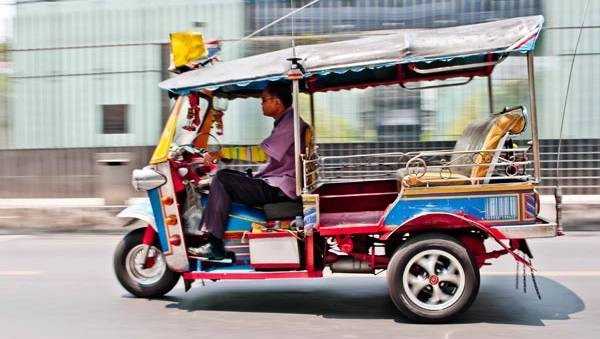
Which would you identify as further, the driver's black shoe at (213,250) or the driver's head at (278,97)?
the driver's head at (278,97)

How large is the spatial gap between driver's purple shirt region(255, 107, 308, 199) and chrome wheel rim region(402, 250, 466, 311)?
3.72 ft

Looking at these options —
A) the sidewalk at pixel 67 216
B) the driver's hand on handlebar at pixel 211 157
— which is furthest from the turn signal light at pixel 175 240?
the sidewalk at pixel 67 216

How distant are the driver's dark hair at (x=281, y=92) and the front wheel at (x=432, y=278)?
5.15ft

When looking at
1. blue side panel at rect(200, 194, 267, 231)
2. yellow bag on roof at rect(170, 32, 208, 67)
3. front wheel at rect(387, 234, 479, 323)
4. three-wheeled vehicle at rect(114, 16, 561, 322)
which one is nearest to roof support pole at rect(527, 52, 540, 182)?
three-wheeled vehicle at rect(114, 16, 561, 322)

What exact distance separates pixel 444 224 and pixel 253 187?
153 centimetres

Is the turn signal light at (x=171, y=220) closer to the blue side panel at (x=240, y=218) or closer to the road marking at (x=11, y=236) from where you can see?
the blue side panel at (x=240, y=218)

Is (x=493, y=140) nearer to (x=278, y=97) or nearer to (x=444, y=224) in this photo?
(x=444, y=224)

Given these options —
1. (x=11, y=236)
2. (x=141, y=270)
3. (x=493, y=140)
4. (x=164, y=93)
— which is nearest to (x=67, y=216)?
(x=11, y=236)

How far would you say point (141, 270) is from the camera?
21.1 feet

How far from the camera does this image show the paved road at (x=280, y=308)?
5.30 meters

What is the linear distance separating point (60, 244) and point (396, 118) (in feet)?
16.9

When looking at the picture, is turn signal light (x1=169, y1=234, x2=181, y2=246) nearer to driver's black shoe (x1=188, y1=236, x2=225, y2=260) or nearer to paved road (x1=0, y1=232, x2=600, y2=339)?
Result: driver's black shoe (x1=188, y1=236, x2=225, y2=260)

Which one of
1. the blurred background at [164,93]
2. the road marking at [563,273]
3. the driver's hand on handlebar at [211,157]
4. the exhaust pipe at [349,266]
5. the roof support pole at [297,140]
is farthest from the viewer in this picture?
the blurred background at [164,93]

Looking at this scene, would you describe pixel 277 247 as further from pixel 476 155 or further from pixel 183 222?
pixel 476 155
